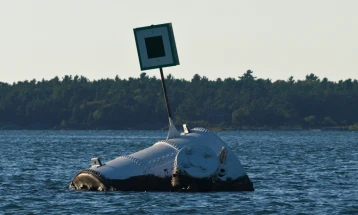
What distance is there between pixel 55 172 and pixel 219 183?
696 inches

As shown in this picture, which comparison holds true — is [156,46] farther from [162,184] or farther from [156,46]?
[162,184]

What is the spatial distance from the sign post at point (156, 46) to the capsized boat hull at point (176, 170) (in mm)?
3049

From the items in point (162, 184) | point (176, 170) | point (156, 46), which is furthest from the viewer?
point (156, 46)

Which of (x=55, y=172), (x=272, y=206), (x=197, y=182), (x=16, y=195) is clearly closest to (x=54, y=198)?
(x=16, y=195)

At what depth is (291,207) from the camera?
37.1 m

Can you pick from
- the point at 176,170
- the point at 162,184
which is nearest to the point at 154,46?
the point at 176,170

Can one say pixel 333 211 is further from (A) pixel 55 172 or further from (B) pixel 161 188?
(A) pixel 55 172

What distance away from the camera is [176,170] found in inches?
1531

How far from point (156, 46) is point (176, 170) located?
5154 millimetres

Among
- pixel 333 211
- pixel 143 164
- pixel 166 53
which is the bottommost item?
pixel 333 211

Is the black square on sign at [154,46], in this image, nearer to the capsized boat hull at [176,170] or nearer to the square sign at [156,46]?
the square sign at [156,46]

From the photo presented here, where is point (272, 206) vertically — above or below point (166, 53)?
below

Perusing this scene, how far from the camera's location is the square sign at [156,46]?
134ft

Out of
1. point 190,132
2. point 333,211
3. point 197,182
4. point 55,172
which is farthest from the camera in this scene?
point 55,172
